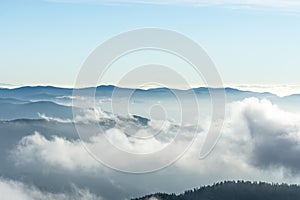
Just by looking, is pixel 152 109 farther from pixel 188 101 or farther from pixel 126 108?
pixel 188 101

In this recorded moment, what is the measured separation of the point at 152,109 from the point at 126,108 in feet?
16.8

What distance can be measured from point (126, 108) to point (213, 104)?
80.7 feet

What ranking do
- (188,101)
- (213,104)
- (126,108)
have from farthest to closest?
1. (126,108)
2. (188,101)
3. (213,104)

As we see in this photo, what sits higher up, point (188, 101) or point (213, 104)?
point (188, 101)

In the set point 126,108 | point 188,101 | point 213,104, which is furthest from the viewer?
point 126,108

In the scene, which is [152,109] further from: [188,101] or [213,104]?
[213,104]

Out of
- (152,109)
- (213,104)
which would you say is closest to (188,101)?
(152,109)

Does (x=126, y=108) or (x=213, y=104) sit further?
(x=126, y=108)

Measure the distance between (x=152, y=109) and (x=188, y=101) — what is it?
999 centimetres

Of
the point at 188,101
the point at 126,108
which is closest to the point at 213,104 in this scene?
the point at 188,101

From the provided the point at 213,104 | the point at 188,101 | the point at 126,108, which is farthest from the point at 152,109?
the point at 213,104

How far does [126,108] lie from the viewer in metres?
75.4

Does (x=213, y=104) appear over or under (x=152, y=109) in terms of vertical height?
under

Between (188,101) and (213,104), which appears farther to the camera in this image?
(188,101)
